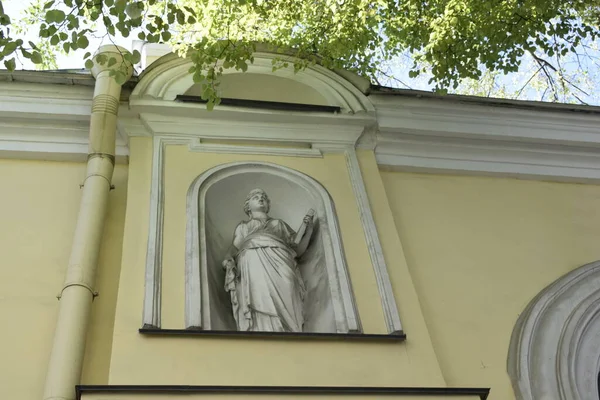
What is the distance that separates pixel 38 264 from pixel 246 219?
72.3 inches

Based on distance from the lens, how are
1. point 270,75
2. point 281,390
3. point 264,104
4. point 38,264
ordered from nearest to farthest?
point 281,390
point 38,264
point 264,104
point 270,75

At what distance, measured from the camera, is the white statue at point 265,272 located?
5.91 m

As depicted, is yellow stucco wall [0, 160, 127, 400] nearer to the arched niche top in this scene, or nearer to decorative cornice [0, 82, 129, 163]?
decorative cornice [0, 82, 129, 163]

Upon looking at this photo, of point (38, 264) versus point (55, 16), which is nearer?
point (55, 16)

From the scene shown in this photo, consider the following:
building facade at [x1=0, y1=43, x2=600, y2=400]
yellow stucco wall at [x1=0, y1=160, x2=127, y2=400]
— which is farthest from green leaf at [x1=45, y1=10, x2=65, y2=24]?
yellow stucco wall at [x1=0, y1=160, x2=127, y2=400]

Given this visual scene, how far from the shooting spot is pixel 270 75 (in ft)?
27.1

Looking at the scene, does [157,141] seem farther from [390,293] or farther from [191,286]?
[390,293]

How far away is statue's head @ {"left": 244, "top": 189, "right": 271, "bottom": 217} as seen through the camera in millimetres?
6984

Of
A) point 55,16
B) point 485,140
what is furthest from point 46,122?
point 485,140

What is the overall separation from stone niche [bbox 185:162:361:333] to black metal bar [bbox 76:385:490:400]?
0.74 meters

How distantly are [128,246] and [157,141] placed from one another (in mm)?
1391

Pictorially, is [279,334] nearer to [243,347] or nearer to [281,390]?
[243,347]

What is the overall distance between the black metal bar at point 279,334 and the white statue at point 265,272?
242 mm

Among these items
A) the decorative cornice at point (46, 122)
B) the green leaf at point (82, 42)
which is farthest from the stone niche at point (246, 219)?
the green leaf at point (82, 42)
